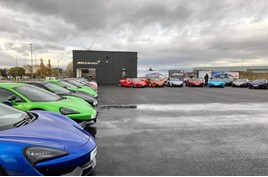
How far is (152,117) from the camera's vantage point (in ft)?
25.9

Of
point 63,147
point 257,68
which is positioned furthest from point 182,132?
point 257,68

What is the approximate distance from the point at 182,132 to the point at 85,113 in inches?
107

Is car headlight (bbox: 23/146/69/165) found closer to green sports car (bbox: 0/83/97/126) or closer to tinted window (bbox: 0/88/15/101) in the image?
green sports car (bbox: 0/83/97/126)

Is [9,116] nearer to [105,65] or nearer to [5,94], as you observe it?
[5,94]

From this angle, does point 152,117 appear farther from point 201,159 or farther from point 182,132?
point 201,159

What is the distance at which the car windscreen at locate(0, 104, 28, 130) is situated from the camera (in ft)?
9.35

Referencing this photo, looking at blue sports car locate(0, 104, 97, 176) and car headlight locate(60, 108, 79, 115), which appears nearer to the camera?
blue sports car locate(0, 104, 97, 176)

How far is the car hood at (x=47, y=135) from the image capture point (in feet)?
7.90

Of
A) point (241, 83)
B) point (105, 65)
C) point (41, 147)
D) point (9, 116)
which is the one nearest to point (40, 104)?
point (9, 116)

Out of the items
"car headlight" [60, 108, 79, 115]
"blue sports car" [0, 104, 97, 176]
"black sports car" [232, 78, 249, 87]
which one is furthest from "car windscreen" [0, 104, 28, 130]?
"black sports car" [232, 78, 249, 87]

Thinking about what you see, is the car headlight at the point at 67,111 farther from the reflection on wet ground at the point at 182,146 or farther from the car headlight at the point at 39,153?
the car headlight at the point at 39,153

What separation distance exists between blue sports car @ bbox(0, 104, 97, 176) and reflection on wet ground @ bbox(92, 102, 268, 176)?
0.87m

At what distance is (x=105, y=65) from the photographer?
34531 mm

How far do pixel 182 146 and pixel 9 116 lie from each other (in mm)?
3440
